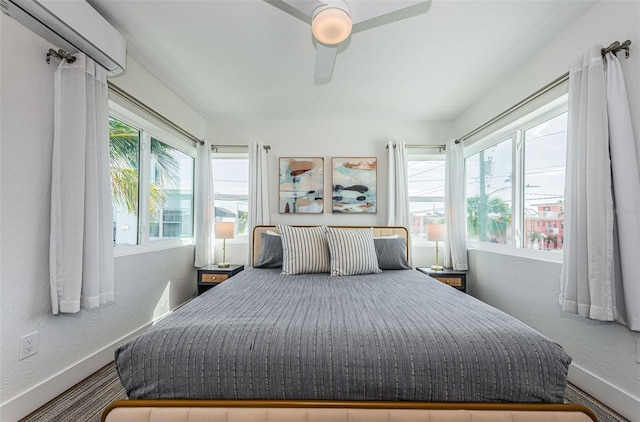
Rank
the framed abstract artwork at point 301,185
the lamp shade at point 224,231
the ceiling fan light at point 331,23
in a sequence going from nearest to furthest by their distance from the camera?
the ceiling fan light at point 331,23 < the lamp shade at point 224,231 < the framed abstract artwork at point 301,185

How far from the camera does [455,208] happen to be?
11.4ft

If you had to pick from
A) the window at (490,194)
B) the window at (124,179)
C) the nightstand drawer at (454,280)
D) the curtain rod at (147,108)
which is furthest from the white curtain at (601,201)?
the window at (124,179)

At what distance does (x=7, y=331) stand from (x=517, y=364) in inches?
94.4

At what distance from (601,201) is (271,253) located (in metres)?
2.53

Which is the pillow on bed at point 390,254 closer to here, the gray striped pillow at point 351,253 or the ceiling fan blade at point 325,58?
the gray striped pillow at point 351,253

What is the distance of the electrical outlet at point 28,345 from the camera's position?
153 cm

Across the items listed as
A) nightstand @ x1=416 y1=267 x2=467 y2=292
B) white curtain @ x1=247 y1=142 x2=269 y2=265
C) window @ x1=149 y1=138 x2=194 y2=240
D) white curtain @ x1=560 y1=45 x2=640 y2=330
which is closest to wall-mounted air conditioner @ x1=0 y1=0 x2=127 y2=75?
window @ x1=149 y1=138 x2=194 y2=240

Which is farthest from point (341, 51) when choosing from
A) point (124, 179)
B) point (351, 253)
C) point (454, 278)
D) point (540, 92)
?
point (454, 278)

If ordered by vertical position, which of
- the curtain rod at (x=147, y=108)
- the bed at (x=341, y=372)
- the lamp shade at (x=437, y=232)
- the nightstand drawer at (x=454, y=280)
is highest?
the curtain rod at (x=147, y=108)

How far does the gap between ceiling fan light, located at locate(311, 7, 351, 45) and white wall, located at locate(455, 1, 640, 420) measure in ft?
5.31

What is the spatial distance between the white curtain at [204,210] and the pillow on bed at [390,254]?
2.05 metres

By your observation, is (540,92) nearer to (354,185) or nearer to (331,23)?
(331,23)

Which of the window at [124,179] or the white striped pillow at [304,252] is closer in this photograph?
the window at [124,179]

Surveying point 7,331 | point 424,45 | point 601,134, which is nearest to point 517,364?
point 601,134
